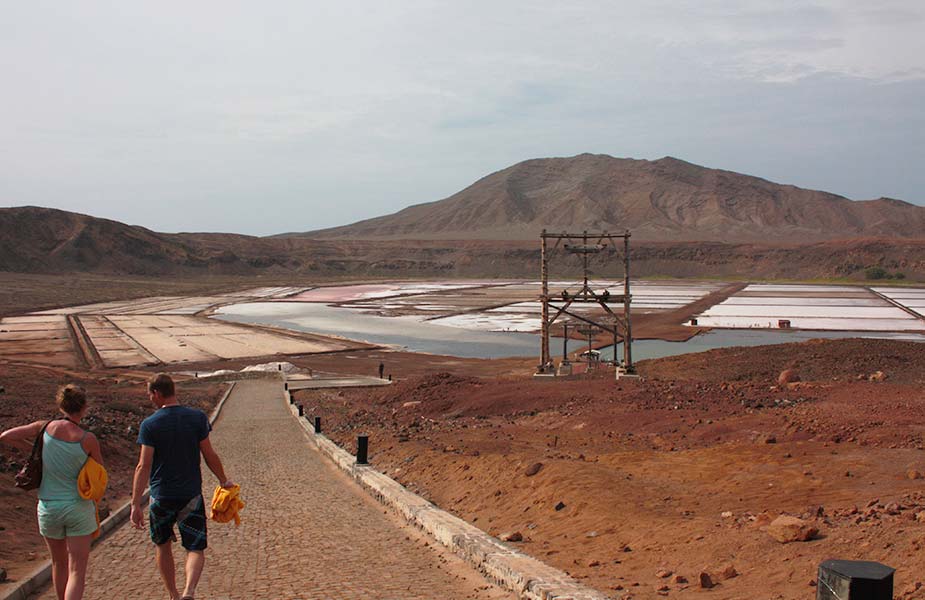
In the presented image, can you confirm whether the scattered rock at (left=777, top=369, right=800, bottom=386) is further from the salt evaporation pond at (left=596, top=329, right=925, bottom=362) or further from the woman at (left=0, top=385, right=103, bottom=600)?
the salt evaporation pond at (left=596, top=329, right=925, bottom=362)

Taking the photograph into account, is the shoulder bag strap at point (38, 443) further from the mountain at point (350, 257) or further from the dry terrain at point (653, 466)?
the mountain at point (350, 257)

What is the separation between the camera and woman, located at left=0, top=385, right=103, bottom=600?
5.75 metres

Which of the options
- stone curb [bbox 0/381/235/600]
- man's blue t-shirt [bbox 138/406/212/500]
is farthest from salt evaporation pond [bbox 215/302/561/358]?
man's blue t-shirt [bbox 138/406/212/500]

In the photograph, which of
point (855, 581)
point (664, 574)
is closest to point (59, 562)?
point (664, 574)

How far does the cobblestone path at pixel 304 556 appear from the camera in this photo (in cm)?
716

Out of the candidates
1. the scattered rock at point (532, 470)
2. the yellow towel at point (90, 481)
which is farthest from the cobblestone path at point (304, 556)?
the scattered rock at point (532, 470)

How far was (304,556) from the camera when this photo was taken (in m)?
8.31

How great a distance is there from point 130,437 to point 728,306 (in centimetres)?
6752

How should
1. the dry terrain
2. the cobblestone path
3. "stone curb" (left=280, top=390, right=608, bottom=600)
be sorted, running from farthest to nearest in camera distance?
1. the cobblestone path
2. the dry terrain
3. "stone curb" (left=280, top=390, right=608, bottom=600)

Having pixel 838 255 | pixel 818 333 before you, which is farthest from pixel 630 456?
pixel 838 255

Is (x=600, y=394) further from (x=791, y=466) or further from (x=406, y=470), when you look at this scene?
(x=791, y=466)

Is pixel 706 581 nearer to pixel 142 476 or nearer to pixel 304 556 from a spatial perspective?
pixel 304 556

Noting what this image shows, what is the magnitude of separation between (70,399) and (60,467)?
46 cm

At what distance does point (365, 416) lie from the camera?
66.4 ft
